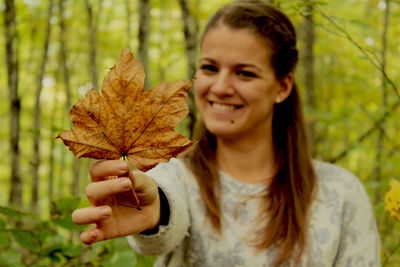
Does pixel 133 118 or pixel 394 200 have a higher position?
pixel 133 118

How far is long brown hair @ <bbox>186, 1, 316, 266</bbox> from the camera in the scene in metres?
1.58

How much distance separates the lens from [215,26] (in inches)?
66.3

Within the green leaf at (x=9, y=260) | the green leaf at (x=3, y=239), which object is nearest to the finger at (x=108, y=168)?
the green leaf at (x=3, y=239)

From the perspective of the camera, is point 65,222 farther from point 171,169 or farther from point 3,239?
point 171,169

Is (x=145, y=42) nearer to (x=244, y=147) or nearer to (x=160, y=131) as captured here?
(x=244, y=147)

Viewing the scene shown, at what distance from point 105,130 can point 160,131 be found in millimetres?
126

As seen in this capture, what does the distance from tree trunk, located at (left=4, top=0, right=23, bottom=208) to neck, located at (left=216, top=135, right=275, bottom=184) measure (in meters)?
1.41

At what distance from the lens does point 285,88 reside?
1918mm

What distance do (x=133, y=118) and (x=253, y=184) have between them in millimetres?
1068

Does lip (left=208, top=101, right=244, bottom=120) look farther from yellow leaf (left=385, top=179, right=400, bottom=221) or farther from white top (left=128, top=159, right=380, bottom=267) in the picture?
yellow leaf (left=385, top=179, right=400, bottom=221)

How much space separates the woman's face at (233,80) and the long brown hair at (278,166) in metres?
0.07

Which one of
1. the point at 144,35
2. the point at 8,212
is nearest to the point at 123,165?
the point at 8,212

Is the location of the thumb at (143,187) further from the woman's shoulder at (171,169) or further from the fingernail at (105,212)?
the woman's shoulder at (171,169)

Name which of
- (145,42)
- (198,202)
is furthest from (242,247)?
(145,42)
